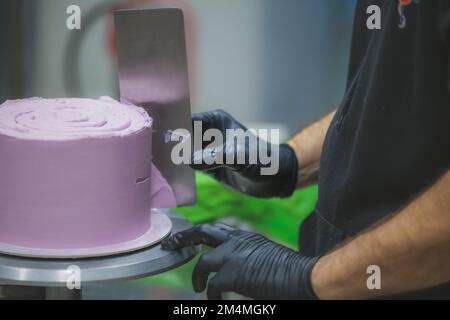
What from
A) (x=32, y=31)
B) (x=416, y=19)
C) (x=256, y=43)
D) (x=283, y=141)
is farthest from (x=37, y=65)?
(x=416, y=19)

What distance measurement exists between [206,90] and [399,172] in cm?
40

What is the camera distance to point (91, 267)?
0.85m

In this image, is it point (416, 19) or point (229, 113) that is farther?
point (229, 113)

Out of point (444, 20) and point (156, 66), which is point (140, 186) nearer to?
point (156, 66)

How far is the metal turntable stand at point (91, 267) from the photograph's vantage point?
0.82 meters

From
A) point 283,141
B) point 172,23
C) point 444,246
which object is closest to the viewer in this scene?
point 444,246

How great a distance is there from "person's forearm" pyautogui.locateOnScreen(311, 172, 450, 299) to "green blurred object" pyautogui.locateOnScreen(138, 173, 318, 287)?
0.37 meters

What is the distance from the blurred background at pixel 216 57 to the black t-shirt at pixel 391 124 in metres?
0.16

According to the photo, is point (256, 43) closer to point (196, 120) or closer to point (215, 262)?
point (196, 120)

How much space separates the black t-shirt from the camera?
2.79 ft

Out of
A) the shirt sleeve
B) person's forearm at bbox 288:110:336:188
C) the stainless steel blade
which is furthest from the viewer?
person's forearm at bbox 288:110:336:188

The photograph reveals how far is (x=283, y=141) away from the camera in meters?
1.25

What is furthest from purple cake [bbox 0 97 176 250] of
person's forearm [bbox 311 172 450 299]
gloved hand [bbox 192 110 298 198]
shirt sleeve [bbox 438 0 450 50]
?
shirt sleeve [bbox 438 0 450 50]

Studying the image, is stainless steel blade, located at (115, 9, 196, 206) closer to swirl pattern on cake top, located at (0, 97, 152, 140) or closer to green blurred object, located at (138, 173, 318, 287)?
swirl pattern on cake top, located at (0, 97, 152, 140)
